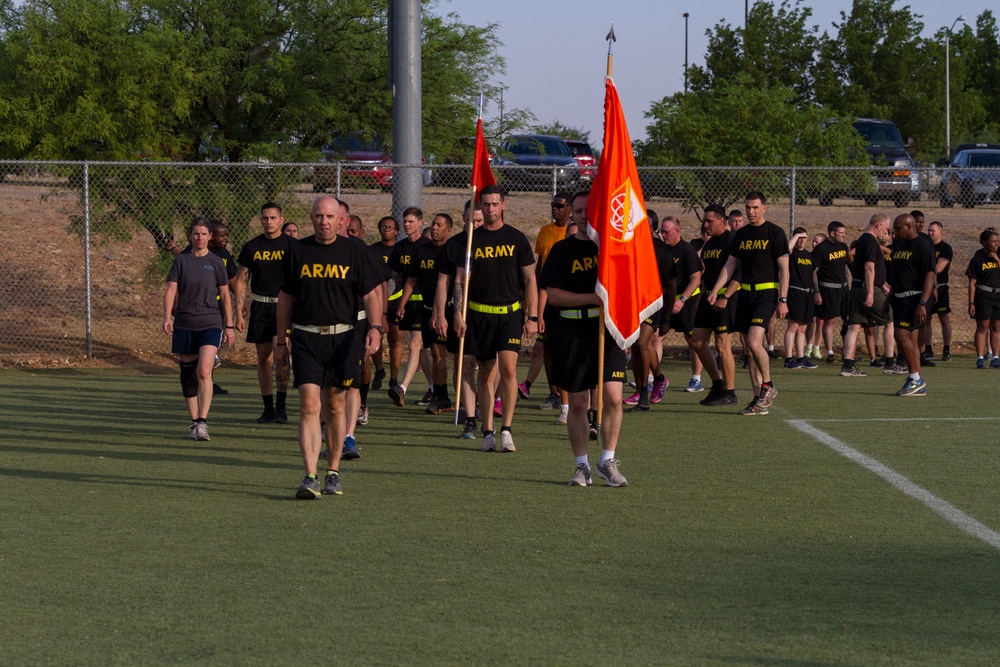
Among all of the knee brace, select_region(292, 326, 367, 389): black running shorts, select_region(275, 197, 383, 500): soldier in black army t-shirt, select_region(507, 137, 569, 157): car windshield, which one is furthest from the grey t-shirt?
select_region(507, 137, 569, 157): car windshield

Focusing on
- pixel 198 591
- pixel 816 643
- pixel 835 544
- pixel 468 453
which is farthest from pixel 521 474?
pixel 816 643

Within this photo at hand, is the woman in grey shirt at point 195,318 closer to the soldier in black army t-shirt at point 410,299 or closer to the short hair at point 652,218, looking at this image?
the soldier in black army t-shirt at point 410,299

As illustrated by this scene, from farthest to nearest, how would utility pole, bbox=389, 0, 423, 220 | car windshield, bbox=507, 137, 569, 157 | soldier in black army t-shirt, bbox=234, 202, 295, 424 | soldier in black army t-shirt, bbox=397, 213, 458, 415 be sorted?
car windshield, bbox=507, 137, 569, 157 → utility pole, bbox=389, 0, 423, 220 → soldier in black army t-shirt, bbox=397, 213, 458, 415 → soldier in black army t-shirt, bbox=234, 202, 295, 424

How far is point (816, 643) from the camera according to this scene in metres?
5.45

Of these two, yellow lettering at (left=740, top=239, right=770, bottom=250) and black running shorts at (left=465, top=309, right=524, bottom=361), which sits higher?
yellow lettering at (left=740, top=239, right=770, bottom=250)

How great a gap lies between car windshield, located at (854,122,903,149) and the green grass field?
22.5 meters

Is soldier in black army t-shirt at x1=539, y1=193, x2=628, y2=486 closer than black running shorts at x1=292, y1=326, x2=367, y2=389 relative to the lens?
No

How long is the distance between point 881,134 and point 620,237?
26.6 metres

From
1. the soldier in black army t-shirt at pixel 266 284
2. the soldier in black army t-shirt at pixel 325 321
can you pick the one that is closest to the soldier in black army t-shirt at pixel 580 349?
the soldier in black army t-shirt at pixel 325 321

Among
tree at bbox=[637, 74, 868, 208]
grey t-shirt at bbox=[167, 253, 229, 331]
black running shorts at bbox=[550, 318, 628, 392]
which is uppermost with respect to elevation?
tree at bbox=[637, 74, 868, 208]

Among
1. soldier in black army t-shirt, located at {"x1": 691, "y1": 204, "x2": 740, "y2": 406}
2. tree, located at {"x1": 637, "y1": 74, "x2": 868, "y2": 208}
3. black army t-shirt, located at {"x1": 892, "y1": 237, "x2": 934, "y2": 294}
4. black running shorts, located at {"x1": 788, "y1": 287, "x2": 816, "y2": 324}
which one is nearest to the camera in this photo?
soldier in black army t-shirt, located at {"x1": 691, "y1": 204, "x2": 740, "y2": 406}

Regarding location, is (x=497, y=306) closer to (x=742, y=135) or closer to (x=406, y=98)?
(x=406, y=98)

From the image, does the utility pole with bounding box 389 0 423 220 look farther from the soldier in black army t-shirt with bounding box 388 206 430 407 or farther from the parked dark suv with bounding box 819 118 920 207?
→ the parked dark suv with bounding box 819 118 920 207

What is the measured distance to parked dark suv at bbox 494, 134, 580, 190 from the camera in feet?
75.5
